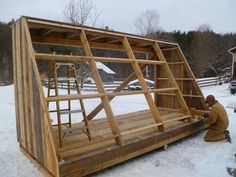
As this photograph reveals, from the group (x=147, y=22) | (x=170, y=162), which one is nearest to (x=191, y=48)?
(x=147, y=22)

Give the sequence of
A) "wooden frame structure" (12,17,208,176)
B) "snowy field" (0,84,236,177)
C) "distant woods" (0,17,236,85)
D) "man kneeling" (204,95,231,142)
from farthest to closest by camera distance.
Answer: "distant woods" (0,17,236,85), "man kneeling" (204,95,231,142), "snowy field" (0,84,236,177), "wooden frame structure" (12,17,208,176)

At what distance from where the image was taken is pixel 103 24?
1798 centimetres

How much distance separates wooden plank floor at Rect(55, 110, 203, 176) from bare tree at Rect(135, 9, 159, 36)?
1888 centimetres

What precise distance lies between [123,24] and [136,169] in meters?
30.1

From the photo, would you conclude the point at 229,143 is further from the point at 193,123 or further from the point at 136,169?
the point at 136,169

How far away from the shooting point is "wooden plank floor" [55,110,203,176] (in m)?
3.15

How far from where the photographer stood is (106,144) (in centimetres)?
375

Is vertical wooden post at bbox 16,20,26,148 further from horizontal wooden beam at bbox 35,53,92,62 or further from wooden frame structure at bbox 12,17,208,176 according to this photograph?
horizontal wooden beam at bbox 35,53,92,62

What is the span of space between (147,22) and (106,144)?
70.6 ft

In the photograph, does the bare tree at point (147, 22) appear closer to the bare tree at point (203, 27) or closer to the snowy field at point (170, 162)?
the bare tree at point (203, 27)

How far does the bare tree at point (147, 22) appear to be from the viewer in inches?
918

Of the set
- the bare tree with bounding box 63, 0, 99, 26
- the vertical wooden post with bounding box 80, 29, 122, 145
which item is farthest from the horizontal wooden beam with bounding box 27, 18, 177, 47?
the bare tree with bounding box 63, 0, 99, 26

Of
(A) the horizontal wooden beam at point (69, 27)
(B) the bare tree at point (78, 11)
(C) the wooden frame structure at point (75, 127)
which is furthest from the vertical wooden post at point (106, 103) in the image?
(B) the bare tree at point (78, 11)

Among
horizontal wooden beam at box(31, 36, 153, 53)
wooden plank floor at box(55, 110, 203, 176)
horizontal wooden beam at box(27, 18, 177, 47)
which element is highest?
horizontal wooden beam at box(27, 18, 177, 47)
